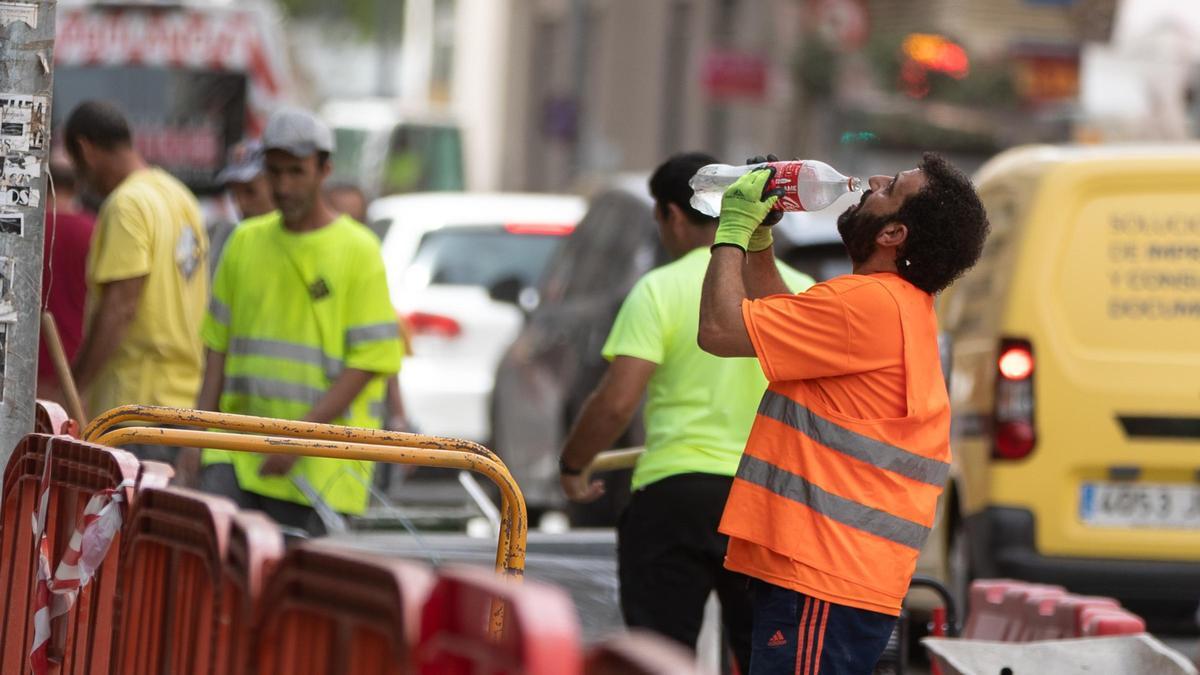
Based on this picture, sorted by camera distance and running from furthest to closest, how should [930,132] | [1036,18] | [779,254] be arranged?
[1036,18]
[930,132]
[779,254]

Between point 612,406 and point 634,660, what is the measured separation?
3143mm

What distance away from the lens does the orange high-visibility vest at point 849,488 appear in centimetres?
447

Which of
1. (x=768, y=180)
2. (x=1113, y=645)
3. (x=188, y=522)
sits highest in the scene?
(x=768, y=180)

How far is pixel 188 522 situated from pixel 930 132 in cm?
2297

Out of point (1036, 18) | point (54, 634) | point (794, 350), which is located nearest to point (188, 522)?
point (54, 634)

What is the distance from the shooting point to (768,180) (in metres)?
4.59

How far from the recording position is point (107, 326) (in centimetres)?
747

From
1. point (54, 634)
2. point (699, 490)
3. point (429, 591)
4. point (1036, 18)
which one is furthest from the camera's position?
point (1036, 18)

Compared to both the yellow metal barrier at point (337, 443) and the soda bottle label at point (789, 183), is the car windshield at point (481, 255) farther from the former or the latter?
the soda bottle label at point (789, 183)

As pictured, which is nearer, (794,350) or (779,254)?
(794,350)

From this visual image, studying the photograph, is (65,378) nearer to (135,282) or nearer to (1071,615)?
(135,282)

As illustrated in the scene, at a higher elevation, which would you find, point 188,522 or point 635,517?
point 188,522

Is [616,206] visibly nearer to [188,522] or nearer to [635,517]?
[635,517]

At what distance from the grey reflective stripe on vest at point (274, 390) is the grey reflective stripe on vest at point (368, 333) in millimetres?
182
